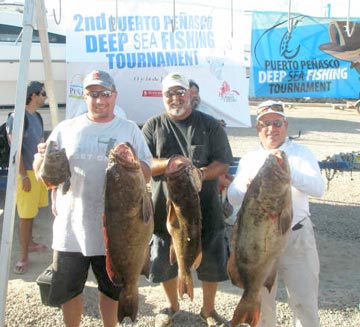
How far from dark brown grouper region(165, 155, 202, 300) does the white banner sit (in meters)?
4.63

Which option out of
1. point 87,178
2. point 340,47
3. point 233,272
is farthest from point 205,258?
point 340,47

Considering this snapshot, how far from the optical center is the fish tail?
119 inches

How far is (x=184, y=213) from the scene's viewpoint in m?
2.98

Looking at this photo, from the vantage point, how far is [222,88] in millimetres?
7730

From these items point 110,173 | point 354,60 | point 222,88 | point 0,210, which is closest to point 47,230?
point 0,210

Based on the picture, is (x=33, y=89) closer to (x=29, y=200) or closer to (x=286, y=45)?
(x=29, y=200)

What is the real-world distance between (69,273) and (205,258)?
115 cm

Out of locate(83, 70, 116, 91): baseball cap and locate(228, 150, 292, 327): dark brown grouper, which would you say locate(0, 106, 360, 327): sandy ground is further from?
locate(83, 70, 116, 91): baseball cap

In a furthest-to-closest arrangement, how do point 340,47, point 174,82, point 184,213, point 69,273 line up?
point 340,47, point 174,82, point 69,273, point 184,213

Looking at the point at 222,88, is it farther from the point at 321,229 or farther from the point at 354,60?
the point at 321,229

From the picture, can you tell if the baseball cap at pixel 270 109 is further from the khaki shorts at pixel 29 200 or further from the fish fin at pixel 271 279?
the khaki shorts at pixel 29 200

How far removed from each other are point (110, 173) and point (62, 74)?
577cm

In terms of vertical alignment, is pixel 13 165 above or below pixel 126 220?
above

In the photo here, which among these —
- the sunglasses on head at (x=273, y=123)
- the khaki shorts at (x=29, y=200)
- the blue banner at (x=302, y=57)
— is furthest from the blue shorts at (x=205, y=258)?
the blue banner at (x=302, y=57)
